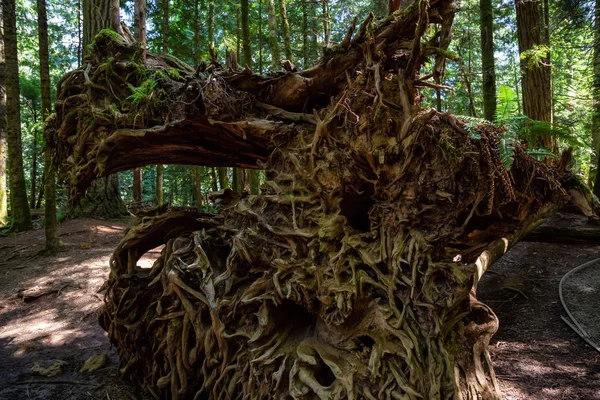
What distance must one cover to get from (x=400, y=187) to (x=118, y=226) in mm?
8322

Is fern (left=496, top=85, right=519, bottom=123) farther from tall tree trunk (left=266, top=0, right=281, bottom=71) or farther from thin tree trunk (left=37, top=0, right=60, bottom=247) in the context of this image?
thin tree trunk (left=37, top=0, right=60, bottom=247)

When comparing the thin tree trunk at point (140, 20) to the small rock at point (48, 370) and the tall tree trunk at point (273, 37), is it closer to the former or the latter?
the tall tree trunk at point (273, 37)

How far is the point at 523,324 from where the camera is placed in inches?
184

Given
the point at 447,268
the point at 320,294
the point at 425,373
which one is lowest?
the point at 425,373

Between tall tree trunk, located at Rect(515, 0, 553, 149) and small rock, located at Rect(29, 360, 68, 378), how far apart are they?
879 centimetres

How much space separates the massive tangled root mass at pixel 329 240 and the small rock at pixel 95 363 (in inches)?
16.2

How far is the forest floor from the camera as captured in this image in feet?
12.2

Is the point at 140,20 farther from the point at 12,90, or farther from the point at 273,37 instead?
the point at 12,90

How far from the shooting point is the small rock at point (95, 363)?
454cm

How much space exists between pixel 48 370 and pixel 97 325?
1420mm

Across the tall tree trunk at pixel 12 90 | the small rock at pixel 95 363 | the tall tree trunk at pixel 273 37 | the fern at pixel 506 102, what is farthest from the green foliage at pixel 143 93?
the tall tree trunk at pixel 12 90

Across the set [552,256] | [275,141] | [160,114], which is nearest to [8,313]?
[160,114]

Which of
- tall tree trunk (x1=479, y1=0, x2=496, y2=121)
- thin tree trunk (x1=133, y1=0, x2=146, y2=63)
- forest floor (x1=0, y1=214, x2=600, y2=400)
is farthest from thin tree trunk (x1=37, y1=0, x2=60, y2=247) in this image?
tall tree trunk (x1=479, y1=0, x2=496, y2=121)

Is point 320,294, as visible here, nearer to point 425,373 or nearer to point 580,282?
point 425,373
